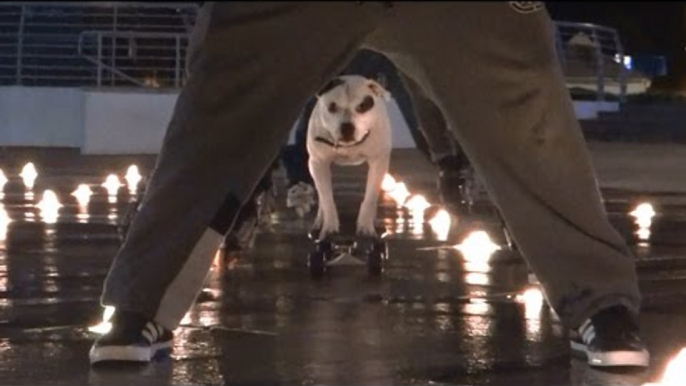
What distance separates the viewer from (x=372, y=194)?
373 inches

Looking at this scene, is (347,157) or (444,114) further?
(347,157)

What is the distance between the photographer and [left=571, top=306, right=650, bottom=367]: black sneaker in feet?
19.1

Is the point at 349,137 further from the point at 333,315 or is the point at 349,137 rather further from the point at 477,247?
the point at 333,315

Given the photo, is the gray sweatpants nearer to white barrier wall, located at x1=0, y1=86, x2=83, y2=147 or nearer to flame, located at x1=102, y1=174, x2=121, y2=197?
flame, located at x1=102, y1=174, x2=121, y2=197

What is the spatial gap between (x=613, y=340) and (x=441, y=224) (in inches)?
252

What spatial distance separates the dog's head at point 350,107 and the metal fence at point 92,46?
16672 millimetres

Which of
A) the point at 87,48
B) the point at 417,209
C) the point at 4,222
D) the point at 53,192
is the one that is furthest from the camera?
the point at 87,48

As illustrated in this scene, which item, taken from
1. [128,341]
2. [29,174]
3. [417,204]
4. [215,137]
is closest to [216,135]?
[215,137]

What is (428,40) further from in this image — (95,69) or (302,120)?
(95,69)

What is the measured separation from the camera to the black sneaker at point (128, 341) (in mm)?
5820

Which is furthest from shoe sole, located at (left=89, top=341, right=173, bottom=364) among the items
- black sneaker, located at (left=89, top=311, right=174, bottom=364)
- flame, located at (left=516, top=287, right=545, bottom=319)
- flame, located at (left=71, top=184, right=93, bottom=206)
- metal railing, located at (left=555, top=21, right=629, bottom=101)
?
metal railing, located at (left=555, top=21, right=629, bottom=101)

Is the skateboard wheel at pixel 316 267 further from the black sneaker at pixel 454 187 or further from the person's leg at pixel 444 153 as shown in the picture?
the black sneaker at pixel 454 187

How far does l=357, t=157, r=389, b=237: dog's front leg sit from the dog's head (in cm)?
24

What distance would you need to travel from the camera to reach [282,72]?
550 centimetres
